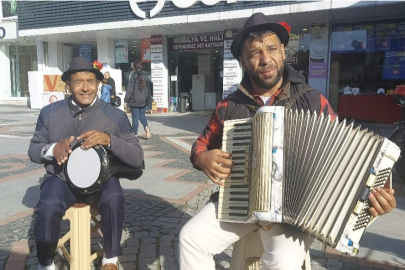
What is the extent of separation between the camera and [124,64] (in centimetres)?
1622

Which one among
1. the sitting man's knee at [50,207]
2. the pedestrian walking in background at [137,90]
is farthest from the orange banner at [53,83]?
the sitting man's knee at [50,207]

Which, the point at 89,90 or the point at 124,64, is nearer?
the point at 89,90

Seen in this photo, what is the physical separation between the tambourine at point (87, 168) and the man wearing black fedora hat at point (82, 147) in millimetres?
42

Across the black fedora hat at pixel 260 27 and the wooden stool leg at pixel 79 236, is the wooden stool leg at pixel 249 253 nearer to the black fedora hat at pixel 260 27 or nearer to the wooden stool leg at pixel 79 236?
the wooden stool leg at pixel 79 236

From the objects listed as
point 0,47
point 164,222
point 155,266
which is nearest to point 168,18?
point 164,222

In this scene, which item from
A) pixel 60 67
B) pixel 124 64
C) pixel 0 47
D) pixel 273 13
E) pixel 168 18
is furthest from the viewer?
pixel 0 47

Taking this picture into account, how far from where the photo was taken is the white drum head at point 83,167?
240cm

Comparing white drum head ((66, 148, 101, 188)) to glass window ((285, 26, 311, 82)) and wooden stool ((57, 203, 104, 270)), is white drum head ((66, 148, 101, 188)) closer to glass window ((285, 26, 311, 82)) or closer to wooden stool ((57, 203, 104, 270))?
wooden stool ((57, 203, 104, 270))

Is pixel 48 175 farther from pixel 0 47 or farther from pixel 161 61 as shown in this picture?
pixel 0 47

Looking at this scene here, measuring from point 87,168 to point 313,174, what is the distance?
4.93ft

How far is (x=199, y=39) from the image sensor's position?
14.3 metres

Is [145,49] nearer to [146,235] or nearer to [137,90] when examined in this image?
[137,90]

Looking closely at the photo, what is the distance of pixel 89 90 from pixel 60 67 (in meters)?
16.4

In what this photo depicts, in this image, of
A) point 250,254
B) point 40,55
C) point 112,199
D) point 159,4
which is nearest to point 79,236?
point 112,199
